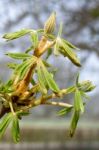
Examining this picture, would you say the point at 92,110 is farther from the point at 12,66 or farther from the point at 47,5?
the point at 12,66

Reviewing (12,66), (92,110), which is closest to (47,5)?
(12,66)

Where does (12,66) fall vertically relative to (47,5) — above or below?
above

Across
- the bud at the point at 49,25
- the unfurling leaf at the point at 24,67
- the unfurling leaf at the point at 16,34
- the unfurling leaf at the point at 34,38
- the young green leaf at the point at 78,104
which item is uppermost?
the bud at the point at 49,25

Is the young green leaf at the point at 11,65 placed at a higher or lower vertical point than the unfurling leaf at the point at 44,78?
lower

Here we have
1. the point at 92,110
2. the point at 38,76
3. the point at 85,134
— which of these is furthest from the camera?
the point at 92,110

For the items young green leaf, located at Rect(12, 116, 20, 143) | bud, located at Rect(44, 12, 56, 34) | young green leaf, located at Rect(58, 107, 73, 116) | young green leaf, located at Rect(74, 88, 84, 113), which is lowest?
young green leaf, located at Rect(58, 107, 73, 116)

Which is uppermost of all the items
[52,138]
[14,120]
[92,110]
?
[14,120]

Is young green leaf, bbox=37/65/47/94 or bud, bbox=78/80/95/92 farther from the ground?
young green leaf, bbox=37/65/47/94

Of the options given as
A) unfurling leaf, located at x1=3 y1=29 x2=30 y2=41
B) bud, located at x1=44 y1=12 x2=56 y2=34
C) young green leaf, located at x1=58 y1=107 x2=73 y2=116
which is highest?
bud, located at x1=44 y1=12 x2=56 y2=34
